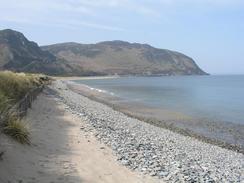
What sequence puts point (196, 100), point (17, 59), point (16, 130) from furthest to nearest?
point (17, 59) < point (196, 100) < point (16, 130)

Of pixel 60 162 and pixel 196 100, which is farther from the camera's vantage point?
pixel 196 100

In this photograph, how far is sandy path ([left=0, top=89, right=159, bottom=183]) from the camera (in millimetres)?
9703

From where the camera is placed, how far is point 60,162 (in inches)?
441

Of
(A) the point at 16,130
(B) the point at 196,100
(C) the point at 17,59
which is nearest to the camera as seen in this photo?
(A) the point at 16,130

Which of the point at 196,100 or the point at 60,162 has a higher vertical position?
the point at 60,162

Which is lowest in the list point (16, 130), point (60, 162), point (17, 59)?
point (60, 162)

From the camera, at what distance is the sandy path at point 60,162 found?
31.8 ft

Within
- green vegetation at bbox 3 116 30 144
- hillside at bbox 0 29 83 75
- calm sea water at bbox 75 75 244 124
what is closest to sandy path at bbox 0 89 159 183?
green vegetation at bbox 3 116 30 144

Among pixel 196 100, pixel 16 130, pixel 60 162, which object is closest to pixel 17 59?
pixel 196 100

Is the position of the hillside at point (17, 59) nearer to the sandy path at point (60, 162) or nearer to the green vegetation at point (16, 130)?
the sandy path at point (60, 162)

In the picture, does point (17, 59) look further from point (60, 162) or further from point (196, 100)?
point (60, 162)

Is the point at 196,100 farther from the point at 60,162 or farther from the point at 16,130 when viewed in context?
the point at 60,162

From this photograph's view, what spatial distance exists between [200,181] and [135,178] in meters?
1.65

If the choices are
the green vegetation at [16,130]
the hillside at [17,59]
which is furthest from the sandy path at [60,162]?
the hillside at [17,59]
